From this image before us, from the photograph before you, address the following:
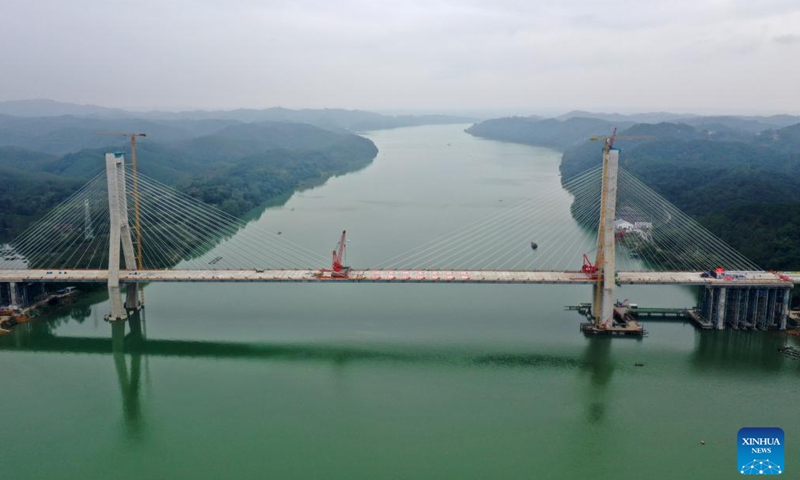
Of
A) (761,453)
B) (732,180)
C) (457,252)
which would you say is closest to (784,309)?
(761,453)

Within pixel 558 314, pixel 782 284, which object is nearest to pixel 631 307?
pixel 558 314

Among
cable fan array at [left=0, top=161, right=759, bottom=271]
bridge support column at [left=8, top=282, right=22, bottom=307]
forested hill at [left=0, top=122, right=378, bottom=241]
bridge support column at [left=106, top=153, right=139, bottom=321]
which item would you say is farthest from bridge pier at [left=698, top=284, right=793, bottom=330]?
forested hill at [left=0, top=122, right=378, bottom=241]

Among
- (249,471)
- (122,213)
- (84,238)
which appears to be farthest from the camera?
(84,238)

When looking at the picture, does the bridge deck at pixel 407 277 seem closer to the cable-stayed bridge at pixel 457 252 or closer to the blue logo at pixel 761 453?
the cable-stayed bridge at pixel 457 252

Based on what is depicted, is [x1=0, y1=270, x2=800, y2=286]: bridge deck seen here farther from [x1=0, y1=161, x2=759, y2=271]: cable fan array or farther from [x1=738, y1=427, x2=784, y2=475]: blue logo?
[x1=738, y1=427, x2=784, y2=475]: blue logo

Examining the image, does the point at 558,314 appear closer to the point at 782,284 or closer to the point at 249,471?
the point at 782,284

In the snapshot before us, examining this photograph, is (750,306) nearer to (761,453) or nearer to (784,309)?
(784,309)
